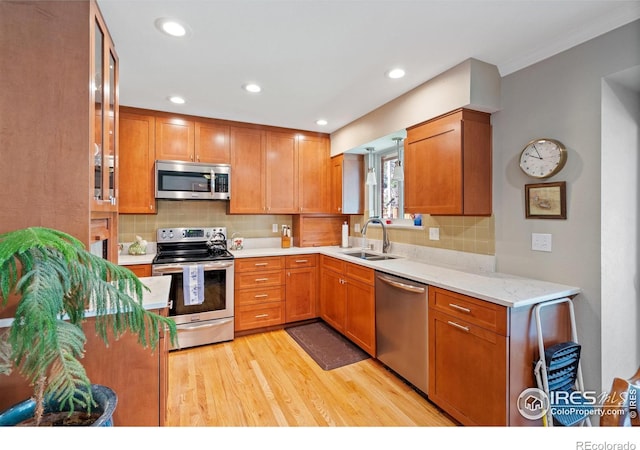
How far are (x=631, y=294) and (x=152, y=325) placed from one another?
2639 mm

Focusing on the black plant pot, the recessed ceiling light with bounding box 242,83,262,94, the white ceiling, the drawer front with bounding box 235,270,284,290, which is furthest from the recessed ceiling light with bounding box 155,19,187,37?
the drawer front with bounding box 235,270,284,290

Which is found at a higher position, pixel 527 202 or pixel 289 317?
pixel 527 202

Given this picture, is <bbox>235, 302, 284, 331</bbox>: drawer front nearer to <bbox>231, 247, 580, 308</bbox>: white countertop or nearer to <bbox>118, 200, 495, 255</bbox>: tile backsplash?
<bbox>118, 200, 495, 255</bbox>: tile backsplash

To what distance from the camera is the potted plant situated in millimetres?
766

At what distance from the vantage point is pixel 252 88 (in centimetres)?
253

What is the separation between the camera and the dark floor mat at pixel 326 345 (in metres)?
2.69

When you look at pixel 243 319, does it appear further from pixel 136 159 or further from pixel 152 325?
pixel 152 325

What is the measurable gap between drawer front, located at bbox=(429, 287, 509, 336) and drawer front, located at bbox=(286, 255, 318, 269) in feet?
5.69

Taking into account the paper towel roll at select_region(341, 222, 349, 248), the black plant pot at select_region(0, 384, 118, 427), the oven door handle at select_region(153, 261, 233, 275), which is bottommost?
the black plant pot at select_region(0, 384, 118, 427)

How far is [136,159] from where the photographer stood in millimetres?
3027

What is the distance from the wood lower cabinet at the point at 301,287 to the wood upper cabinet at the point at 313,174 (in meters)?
0.68

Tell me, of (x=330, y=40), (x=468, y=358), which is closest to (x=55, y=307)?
(x=330, y=40)

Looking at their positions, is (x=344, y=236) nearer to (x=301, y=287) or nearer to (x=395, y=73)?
(x=301, y=287)

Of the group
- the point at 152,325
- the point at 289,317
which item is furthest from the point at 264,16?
the point at 289,317
